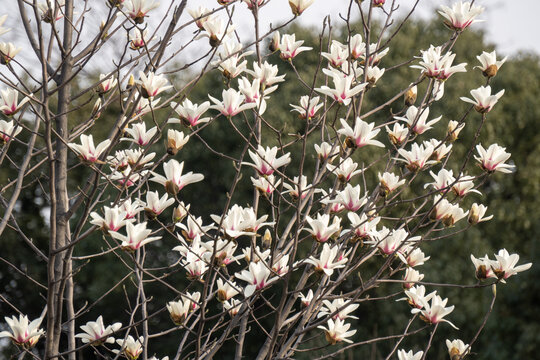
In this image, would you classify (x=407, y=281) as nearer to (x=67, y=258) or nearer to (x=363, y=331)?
(x=67, y=258)

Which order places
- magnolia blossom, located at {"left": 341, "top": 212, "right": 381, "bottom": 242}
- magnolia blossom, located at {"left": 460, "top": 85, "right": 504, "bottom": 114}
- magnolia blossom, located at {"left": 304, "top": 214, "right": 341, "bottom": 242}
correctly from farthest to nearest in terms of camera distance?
1. magnolia blossom, located at {"left": 460, "top": 85, "right": 504, "bottom": 114}
2. magnolia blossom, located at {"left": 341, "top": 212, "right": 381, "bottom": 242}
3. magnolia blossom, located at {"left": 304, "top": 214, "right": 341, "bottom": 242}

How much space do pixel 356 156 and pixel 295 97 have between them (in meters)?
1.24

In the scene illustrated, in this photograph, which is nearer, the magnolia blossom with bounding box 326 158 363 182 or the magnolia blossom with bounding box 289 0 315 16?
the magnolia blossom with bounding box 326 158 363 182

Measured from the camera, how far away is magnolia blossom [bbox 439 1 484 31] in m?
2.19

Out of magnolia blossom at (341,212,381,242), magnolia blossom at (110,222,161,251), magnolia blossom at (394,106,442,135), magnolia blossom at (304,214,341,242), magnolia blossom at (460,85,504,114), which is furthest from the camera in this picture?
magnolia blossom at (394,106,442,135)

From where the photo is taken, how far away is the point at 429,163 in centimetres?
211

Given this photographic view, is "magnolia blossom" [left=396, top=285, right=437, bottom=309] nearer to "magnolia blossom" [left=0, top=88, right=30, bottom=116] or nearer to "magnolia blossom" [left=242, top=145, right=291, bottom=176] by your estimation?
"magnolia blossom" [left=242, top=145, right=291, bottom=176]

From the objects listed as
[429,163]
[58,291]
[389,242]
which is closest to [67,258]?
[58,291]

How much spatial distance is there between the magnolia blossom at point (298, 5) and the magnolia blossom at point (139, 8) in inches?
16.4

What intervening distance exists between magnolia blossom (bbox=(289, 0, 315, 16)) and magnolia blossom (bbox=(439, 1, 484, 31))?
0.42m

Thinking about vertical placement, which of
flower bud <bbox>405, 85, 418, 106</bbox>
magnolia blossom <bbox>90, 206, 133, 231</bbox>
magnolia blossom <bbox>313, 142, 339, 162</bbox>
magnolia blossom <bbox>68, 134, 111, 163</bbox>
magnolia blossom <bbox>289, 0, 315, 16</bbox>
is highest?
magnolia blossom <bbox>289, 0, 315, 16</bbox>

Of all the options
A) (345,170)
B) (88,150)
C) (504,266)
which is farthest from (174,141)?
(504,266)

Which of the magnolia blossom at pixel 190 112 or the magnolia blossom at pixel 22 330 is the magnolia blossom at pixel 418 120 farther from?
the magnolia blossom at pixel 22 330

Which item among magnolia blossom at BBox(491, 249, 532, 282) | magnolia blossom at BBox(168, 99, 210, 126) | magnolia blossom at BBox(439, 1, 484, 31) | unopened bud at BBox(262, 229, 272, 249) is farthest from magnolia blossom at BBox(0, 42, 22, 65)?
magnolia blossom at BBox(491, 249, 532, 282)
